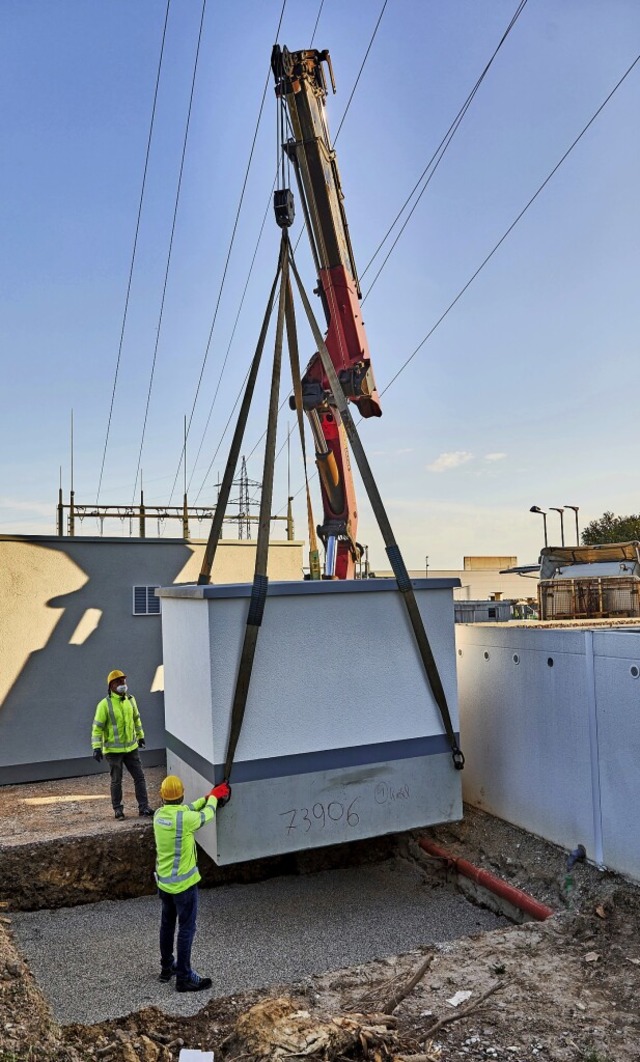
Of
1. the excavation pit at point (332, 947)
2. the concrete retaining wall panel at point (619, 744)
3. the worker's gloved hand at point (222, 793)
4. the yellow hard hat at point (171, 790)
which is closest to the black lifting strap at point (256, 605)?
the worker's gloved hand at point (222, 793)

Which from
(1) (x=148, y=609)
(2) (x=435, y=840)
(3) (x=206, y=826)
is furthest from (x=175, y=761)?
(1) (x=148, y=609)

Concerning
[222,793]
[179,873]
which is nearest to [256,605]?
[222,793]

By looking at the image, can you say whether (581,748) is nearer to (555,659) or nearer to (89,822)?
(555,659)

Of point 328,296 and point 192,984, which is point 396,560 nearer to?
point 192,984

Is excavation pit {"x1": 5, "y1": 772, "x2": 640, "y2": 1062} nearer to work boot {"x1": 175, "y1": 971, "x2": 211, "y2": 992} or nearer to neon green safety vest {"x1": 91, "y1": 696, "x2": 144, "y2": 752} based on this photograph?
work boot {"x1": 175, "y1": 971, "x2": 211, "y2": 992}

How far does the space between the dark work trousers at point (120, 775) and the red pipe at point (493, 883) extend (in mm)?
3270

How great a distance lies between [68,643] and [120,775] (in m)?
3.12

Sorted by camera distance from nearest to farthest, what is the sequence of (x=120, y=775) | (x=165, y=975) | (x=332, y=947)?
(x=165, y=975), (x=332, y=947), (x=120, y=775)

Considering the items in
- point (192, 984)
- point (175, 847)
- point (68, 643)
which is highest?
point (68, 643)

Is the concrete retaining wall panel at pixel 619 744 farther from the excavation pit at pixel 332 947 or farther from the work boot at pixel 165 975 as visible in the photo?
the work boot at pixel 165 975

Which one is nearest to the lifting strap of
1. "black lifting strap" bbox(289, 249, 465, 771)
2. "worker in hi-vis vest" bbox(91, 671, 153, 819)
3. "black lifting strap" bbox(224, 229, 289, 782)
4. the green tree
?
"black lifting strap" bbox(289, 249, 465, 771)

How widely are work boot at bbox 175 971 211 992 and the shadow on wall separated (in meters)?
5.73

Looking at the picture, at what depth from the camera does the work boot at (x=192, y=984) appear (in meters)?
5.91

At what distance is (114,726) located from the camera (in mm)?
8742
